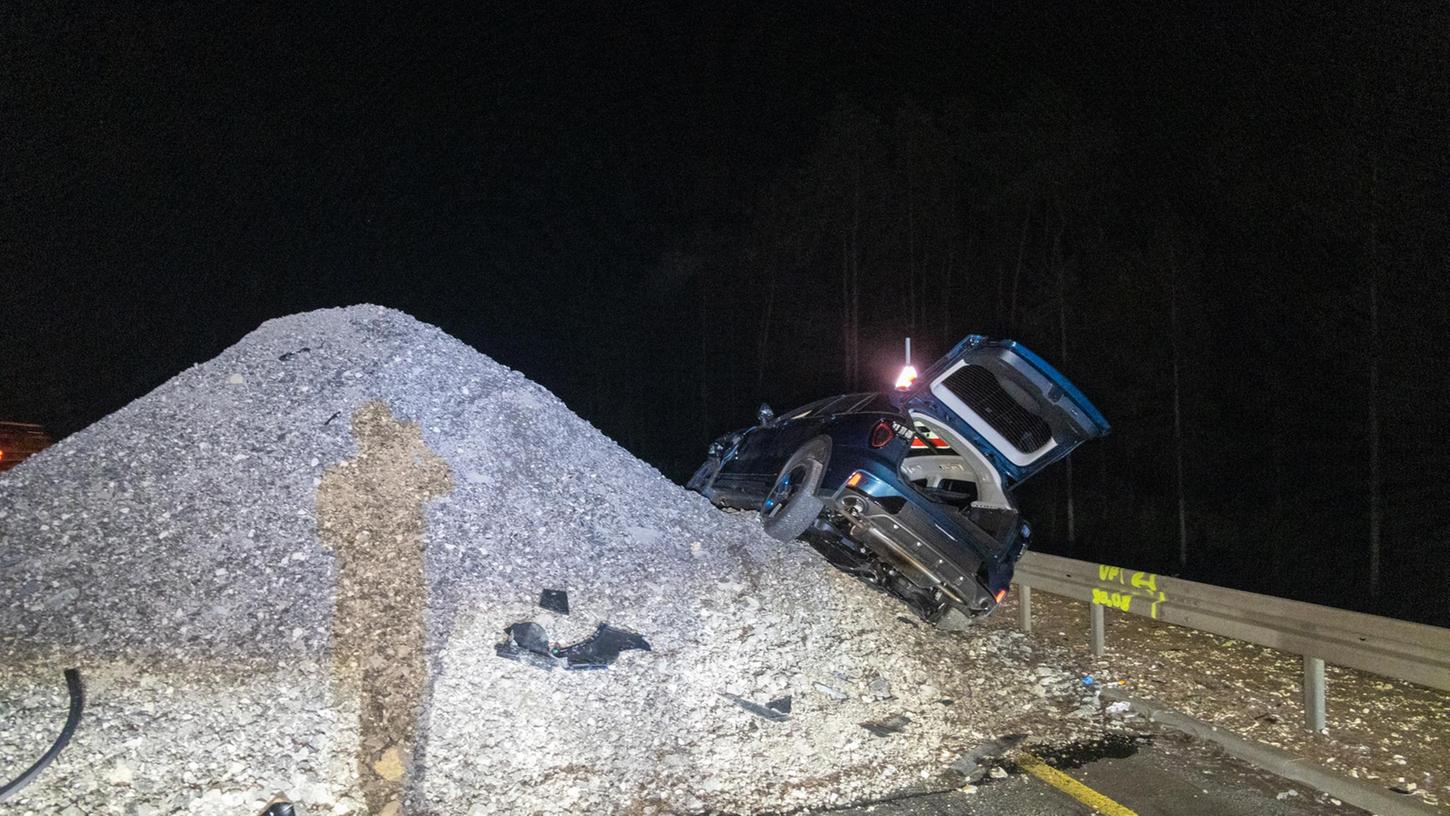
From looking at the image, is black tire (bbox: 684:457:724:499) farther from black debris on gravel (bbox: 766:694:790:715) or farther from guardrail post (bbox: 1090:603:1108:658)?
black debris on gravel (bbox: 766:694:790:715)

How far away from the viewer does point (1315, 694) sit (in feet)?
16.2

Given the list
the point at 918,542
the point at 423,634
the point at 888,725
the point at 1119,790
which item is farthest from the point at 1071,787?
the point at 423,634

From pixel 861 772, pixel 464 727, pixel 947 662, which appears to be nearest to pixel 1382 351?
pixel 947 662

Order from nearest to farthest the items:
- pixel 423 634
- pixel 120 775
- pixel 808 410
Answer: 1. pixel 120 775
2. pixel 423 634
3. pixel 808 410

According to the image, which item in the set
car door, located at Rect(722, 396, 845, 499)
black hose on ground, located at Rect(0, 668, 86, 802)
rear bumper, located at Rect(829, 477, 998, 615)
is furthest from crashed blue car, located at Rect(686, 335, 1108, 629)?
black hose on ground, located at Rect(0, 668, 86, 802)

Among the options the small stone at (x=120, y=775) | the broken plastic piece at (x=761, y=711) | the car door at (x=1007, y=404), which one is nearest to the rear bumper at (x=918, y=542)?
the car door at (x=1007, y=404)

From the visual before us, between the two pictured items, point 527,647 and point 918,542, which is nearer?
point 527,647

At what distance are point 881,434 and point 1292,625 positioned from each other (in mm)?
2980

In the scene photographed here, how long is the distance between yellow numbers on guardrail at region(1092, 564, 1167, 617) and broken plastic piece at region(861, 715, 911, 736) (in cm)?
225

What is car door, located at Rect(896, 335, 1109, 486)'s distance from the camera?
21.0 ft

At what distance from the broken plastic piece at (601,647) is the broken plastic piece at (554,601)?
301mm

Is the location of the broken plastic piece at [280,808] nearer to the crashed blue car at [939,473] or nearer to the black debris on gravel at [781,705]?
the black debris on gravel at [781,705]

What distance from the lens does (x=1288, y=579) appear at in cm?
1496

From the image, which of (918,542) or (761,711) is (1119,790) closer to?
(761,711)
